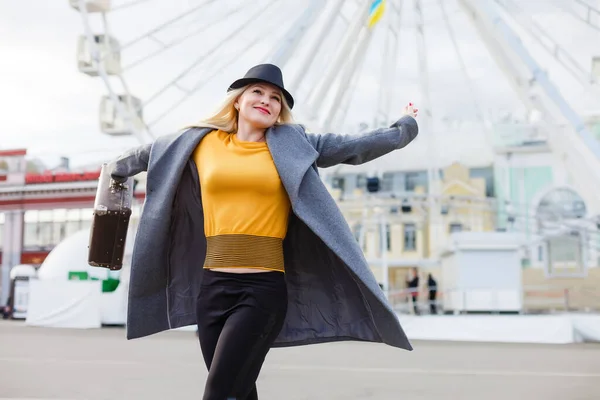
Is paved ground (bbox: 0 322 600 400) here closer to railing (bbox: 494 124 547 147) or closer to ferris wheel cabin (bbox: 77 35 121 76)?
ferris wheel cabin (bbox: 77 35 121 76)

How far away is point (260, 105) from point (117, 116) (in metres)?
12.9

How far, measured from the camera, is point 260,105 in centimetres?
322

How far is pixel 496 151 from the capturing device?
39.2 m

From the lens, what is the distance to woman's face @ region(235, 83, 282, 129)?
321cm

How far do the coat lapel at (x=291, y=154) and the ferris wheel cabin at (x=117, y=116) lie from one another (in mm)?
12689

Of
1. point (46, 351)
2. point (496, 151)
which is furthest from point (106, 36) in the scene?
point (496, 151)

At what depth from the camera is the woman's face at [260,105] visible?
10.5 feet

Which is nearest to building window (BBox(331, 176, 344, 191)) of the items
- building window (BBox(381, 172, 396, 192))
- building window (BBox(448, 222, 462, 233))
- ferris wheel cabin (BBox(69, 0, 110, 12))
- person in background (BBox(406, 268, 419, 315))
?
building window (BBox(381, 172, 396, 192))

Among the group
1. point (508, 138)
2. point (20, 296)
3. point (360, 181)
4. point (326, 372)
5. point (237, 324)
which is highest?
point (508, 138)

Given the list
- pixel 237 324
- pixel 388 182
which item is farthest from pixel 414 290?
pixel 388 182

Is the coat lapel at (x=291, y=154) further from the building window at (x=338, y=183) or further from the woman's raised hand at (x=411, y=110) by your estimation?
the building window at (x=338, y=183)

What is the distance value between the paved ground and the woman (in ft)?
7.67

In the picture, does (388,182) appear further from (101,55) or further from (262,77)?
(262,77)

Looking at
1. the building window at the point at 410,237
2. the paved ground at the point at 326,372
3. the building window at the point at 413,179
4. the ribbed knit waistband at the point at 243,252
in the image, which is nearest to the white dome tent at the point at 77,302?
the paved ground at the point at 326,372
